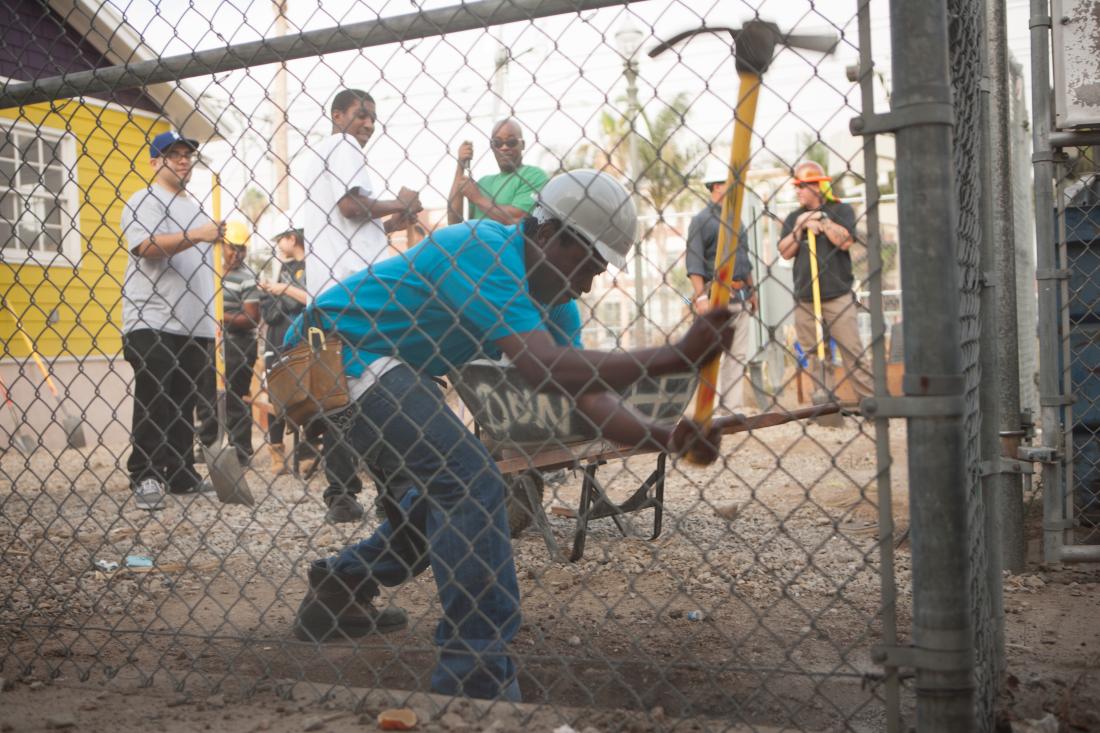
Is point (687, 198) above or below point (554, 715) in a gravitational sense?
above

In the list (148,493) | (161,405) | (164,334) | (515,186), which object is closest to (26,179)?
(164,334)

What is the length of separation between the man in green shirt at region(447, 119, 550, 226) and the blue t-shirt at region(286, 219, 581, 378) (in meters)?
0.16

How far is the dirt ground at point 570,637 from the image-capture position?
2.54 m

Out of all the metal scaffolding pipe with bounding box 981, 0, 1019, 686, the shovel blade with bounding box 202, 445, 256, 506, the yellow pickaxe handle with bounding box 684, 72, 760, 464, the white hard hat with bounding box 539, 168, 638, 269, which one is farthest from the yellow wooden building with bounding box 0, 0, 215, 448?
the metal scaffolding pipe with bounding box 981, 0, 1019, 686

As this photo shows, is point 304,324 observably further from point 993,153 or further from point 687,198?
point 687,198

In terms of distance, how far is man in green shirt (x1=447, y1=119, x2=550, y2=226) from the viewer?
3334 mm

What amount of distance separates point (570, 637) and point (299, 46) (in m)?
2.17

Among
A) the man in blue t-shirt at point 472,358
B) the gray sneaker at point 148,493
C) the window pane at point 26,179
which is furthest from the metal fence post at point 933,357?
the window pane at point 26,179

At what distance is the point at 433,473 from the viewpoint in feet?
9.22

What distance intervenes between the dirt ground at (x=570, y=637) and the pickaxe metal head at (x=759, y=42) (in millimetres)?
853

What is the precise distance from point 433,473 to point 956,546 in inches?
56.2

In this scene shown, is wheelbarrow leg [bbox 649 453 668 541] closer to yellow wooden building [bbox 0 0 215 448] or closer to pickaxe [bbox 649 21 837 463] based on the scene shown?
pickaxe [bbox 649 21 837 463]

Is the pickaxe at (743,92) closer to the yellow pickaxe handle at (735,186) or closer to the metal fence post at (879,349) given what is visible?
the yellow pickaxe handle at (735,186)

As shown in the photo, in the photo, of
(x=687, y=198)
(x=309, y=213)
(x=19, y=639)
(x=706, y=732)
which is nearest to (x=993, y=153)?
(x=706, y=732)
